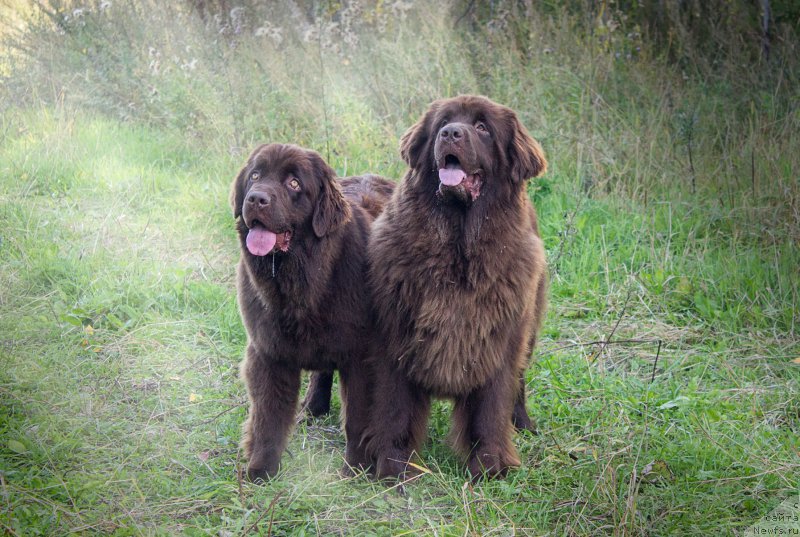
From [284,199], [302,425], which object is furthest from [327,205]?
[302,425]

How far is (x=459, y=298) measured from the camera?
3.95 metres

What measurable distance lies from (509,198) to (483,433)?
1174 mm

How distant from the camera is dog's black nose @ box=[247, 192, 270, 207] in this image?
12.1 ft

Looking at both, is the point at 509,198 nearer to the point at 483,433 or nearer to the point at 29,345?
the point at 483,433

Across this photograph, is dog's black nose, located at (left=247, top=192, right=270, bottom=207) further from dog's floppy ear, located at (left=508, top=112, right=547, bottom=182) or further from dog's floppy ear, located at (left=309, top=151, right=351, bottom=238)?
dog's floppy ear, located at (left=508, top=112, right=547, bottom=182)

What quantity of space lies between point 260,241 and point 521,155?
Result: 1.36m

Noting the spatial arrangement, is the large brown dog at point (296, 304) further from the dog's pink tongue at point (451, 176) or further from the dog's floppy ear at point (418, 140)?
the dog's pink tongue at point (451, 176)

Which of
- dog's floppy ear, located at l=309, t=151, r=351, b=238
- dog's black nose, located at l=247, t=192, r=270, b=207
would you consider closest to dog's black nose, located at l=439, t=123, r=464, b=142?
dog's floppy ear, located at l=309, t=151, r=351, b=238

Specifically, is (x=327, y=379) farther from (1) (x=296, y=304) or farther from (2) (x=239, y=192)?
(2) (x=239, y=192)

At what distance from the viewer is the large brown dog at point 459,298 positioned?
3.94m

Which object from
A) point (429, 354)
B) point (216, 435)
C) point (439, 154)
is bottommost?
point (216, 435)

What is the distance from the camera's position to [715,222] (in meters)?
6.26

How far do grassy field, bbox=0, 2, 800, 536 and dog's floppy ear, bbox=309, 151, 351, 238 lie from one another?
1.21 meters

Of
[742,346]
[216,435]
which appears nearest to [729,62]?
[742,346]
